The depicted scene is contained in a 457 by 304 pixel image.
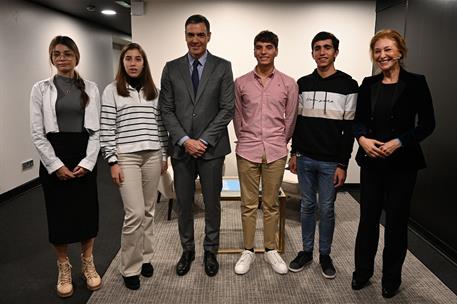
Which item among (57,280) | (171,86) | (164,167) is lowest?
(57,280)

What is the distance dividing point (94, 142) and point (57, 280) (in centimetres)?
105

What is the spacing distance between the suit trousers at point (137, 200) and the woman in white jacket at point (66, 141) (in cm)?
22

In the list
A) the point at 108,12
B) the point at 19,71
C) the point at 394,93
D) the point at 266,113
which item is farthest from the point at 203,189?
the point at 108,12

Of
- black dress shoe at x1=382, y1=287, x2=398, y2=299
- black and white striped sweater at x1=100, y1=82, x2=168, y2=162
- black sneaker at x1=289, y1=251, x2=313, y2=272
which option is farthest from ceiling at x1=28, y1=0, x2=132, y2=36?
black dress shoe at x1=382, y1=287, x2=398, y2=299

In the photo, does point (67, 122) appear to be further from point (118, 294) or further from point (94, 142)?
point (118, 294)

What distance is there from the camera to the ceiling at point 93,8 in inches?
191

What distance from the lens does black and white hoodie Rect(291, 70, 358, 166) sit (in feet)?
7.55

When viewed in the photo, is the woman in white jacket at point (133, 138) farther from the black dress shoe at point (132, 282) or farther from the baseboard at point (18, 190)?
the baseboard at point (18, 190)

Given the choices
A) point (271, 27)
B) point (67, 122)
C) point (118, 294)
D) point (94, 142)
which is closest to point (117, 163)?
point (94, 142)

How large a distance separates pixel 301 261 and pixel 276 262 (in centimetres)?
18

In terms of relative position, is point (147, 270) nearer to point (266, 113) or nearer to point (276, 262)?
point (276, 262)

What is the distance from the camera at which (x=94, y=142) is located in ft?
7.15

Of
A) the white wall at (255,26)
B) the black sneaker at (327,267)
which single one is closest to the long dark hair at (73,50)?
the black sneaker at (327,267)

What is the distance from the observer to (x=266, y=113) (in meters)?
2.41
